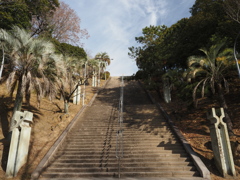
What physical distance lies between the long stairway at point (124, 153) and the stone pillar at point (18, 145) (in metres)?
1.39

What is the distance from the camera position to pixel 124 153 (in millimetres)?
9516

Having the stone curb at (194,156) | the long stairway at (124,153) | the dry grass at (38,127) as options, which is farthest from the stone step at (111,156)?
the dry grass at (38,127)

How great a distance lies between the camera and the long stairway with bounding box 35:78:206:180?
7830mm

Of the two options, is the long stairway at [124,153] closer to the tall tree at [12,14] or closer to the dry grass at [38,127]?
the dry grass at [38,127]

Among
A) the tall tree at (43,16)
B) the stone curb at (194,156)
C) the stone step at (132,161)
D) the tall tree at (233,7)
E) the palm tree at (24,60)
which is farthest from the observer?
the tall tree at (43,16)

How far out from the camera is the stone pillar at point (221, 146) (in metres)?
7.41

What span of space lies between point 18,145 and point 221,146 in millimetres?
9869

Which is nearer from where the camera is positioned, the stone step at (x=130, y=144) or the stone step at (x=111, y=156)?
the stone step at (x=111, y=156)

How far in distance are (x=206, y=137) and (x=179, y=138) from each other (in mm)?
1697

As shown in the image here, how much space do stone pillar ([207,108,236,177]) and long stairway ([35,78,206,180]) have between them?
1204mm

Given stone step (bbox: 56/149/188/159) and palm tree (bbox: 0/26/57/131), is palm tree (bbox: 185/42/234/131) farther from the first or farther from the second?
palm tree (bbox: 0/26/57/131)

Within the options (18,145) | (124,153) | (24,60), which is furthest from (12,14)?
(124,153)

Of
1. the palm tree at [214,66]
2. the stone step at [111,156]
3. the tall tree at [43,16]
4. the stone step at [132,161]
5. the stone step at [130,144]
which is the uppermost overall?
the tall tree at [43,16]

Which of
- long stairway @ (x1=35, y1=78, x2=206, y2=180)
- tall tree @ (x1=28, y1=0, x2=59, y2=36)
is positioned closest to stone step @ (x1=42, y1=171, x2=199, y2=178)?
long stairway @ (x1=35, y1=78, x2=206, y2=180)
